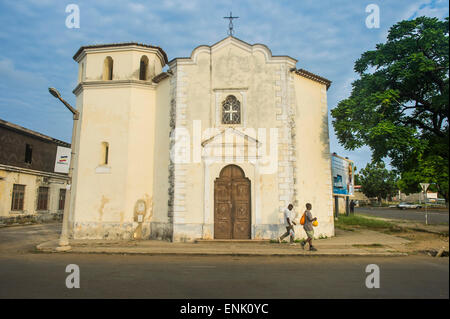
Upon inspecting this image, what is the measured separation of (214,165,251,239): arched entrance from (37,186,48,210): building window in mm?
21251

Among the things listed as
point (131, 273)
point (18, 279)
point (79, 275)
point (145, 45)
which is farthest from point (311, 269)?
point (145, 45)

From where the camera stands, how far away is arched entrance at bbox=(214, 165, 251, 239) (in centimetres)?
1528

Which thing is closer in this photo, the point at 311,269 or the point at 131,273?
the point at 131,273

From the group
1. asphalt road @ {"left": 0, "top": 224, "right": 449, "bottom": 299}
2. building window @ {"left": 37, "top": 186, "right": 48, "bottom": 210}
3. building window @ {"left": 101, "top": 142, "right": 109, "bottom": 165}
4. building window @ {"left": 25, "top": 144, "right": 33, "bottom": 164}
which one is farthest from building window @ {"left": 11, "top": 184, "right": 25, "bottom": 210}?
asphalt road @ {"left": 0, "top": 224, "right": 449, "bottom": 299}

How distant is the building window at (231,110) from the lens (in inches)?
637

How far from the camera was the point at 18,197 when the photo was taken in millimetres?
26781

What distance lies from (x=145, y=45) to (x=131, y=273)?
538 inches

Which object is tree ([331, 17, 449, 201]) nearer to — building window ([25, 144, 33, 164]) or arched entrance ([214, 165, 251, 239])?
arched entrance ([214, 165, 251, 239])

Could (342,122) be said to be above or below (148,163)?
above

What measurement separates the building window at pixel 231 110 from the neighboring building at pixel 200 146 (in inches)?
2.0

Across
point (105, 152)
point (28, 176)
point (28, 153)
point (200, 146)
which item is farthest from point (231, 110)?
→ point (28, 153)
